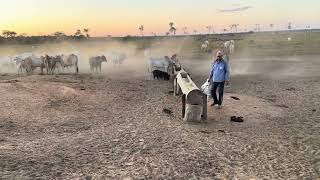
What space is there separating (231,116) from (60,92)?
7.35 metres

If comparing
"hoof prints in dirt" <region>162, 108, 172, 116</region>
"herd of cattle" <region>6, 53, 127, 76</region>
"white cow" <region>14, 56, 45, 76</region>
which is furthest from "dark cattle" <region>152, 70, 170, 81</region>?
"hoof prints in dirt" <region>162, 108, 172, 116</region>

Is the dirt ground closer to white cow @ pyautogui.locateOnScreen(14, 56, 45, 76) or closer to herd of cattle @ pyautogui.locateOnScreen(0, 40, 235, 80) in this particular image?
herd of cattle @ pyautogui.locateOnScreen(0, 40, 235, 80)

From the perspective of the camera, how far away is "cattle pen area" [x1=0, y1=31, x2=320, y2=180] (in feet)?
32.2

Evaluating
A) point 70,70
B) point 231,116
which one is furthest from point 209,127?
point 70,70

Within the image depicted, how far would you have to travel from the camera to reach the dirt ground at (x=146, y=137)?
32.2 feet

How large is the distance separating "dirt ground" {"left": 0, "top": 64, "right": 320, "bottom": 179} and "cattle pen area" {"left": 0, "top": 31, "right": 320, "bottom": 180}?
20 millimetres

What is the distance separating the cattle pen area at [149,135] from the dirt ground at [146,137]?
2 centimetres

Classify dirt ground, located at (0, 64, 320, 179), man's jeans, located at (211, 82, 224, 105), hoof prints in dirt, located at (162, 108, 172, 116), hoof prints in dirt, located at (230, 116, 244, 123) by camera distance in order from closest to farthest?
1. dirt ground, located at (0, 64, 320, 179)
2. hoof prints in dirt, located at (230, 116, 244, 123)
3. hoof prints in dirt, located at (162, 108, 172, 116)
4. man's jeans, located at (211, 82, 224, 105)

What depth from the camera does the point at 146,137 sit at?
12.5 metres

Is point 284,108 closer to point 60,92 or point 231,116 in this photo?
point 231,116

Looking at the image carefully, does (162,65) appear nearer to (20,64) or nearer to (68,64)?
(68,64)

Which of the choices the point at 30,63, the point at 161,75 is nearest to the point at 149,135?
the point at 161,75

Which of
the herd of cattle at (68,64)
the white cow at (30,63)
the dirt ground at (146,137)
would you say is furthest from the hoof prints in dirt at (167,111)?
the white cow at (30,63)

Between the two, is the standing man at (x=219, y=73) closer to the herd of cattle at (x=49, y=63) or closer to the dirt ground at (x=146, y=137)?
the dirt ground at (x=146, y=137)
